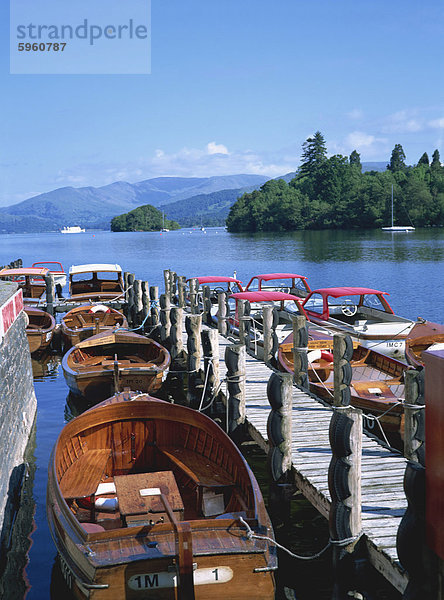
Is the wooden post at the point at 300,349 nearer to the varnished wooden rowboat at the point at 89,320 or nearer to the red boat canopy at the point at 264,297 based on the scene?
the red boat canopy at the point at 264,297

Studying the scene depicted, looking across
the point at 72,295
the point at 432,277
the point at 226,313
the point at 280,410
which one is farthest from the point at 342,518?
the point at 432,277

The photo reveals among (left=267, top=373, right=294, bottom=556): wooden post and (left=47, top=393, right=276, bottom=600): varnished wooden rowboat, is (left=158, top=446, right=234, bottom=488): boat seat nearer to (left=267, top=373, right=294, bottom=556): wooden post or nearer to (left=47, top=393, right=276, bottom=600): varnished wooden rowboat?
(left=47, top=393, right=276, bottom=600): varnished wooden rowboat

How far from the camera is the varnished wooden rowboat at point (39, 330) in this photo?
796 inches

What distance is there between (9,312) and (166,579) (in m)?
6.18

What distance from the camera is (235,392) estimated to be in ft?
34.9

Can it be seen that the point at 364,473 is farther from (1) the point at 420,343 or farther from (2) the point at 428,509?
(1) the point at 420,343

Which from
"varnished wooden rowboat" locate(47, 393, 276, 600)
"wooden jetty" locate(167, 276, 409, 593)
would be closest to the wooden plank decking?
"wooden jetty" locate(167, 276, 409, 593)

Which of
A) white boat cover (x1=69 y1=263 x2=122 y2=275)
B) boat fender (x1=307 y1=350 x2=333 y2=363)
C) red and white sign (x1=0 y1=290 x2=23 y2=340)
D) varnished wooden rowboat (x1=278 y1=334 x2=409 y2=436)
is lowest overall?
varnished wooden rowboat (x1=278 y1=334 x2=409 y2=436)

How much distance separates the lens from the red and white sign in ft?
31.1

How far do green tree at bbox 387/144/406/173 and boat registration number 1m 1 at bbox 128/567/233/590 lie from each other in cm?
15806

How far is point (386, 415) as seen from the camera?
10891mm

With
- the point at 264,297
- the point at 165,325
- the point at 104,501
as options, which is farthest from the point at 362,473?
the point at 165,325

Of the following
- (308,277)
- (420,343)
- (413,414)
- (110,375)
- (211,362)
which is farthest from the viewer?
(308,277)

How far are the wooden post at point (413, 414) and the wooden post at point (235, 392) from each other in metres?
2.92
